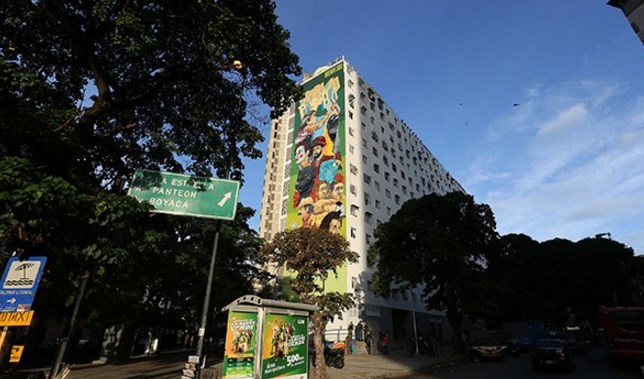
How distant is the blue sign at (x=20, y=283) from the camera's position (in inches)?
231

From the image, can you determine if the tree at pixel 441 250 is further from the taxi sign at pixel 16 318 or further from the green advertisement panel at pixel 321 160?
the taxi sign at pixel 16 318

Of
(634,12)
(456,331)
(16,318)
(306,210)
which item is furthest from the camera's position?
(306,210)

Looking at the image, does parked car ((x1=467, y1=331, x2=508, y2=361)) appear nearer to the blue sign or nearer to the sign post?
the sign post

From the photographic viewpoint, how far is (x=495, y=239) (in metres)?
32.3

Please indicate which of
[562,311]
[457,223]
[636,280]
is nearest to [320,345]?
[457,223]

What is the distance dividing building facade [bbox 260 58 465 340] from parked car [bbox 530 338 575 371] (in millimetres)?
17426

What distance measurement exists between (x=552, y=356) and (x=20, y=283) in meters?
20.8

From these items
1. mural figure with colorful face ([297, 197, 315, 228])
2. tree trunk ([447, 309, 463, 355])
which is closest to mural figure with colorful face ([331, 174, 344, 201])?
mural figure with colorful face ([297, 197, 315, 228])

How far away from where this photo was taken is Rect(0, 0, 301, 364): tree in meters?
6.82

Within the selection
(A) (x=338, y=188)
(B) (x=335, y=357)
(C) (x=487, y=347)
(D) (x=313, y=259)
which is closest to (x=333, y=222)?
(A) (x=338, y=188)

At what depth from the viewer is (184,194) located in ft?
26.8

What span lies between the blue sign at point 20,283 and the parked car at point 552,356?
67.3ft

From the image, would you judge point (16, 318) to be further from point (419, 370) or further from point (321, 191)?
point (321, 191)

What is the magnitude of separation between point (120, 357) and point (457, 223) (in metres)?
29.1
